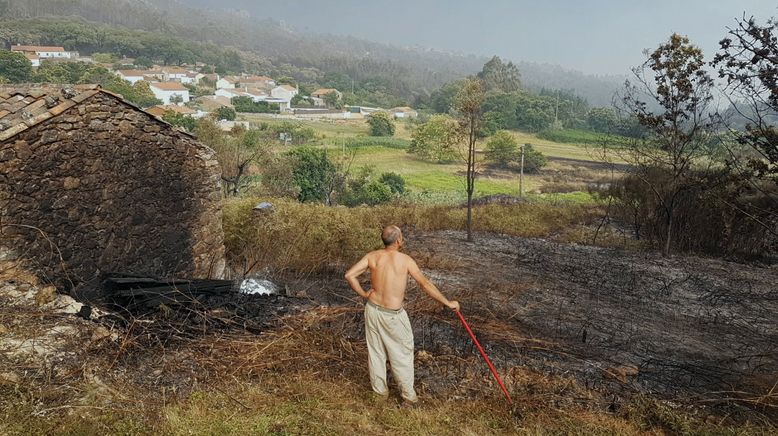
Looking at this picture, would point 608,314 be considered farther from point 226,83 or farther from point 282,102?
point 226,83

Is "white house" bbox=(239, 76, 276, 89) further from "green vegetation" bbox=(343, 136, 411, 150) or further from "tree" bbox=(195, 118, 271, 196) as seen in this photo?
"tree" bbox=(195, 118, 271, 196)

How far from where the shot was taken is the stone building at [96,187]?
6859 mm

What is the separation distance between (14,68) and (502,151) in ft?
188

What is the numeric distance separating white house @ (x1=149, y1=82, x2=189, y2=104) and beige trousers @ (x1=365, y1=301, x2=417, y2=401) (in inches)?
3640

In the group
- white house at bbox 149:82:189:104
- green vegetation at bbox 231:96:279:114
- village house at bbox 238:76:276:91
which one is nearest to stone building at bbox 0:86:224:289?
green vegetation at bbox 231:96:279:114

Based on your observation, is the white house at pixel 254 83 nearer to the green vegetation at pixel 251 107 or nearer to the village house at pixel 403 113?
the green vegetation at pixel 251 107

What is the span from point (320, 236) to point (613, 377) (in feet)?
25.8

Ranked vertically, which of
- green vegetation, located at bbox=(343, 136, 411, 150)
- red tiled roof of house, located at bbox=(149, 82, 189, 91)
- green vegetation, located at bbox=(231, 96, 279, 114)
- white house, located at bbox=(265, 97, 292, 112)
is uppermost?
red tiled roof of house, located at bbox=(149, 82, 189, 91)

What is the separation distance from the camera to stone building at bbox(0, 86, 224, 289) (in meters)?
6.86

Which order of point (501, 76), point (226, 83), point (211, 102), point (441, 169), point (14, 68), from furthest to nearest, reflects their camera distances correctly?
point (501, 76), point (226, 83), point (211, 102), point (14, 68), point (441, 169)

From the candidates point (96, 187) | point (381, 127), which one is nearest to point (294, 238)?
point (96, 187)

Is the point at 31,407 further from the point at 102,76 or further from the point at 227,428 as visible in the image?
the point at 102,76

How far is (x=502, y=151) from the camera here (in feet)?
162

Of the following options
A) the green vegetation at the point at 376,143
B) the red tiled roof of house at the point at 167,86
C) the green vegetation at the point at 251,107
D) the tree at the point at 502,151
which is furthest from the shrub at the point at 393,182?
the red tiled roof of house at the point at 167,86
